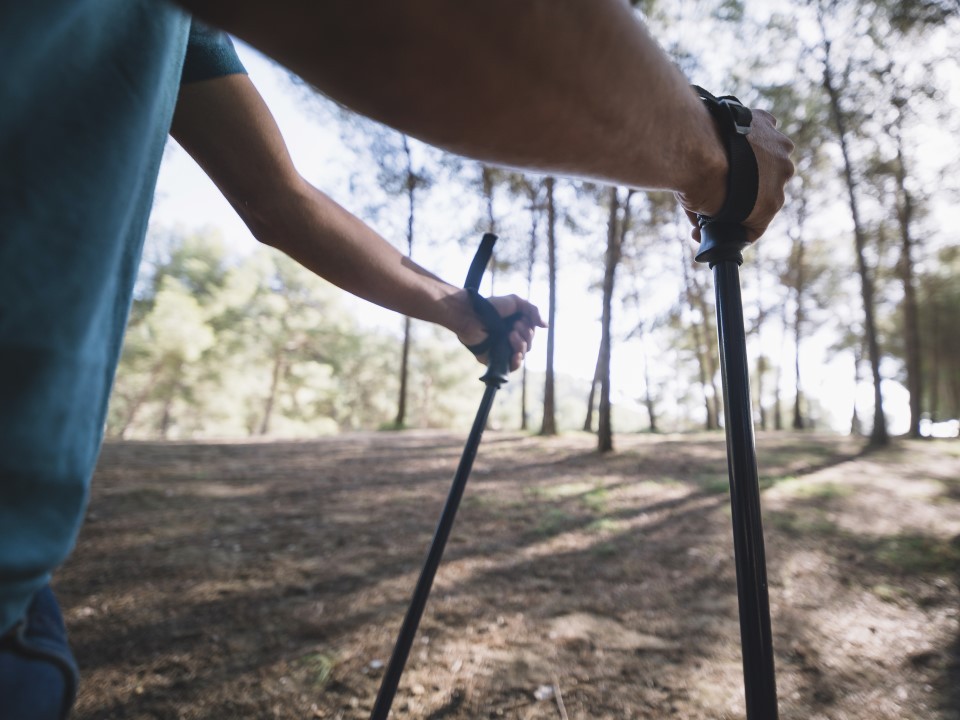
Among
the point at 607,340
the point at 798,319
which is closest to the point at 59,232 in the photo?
the point at 607,340

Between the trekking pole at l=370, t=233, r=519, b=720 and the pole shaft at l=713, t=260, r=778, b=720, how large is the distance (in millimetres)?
717

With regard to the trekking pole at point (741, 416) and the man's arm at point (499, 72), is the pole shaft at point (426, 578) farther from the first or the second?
the man's arm at point (499, 72)

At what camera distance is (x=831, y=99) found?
9.73 m

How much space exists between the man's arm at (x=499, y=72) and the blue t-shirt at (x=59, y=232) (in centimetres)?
14

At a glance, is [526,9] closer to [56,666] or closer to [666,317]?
[56,666]

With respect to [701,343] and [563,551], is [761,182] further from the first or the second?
[701,343]

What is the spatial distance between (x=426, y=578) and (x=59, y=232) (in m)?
1.32

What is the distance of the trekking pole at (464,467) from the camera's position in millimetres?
1416

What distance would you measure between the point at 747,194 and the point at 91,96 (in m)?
0.84

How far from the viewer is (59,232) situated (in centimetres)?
41

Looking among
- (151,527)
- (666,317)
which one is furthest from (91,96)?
(666,317)

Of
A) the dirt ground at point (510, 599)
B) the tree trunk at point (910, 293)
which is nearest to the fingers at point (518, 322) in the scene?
the dirt ground at point (510, 599)

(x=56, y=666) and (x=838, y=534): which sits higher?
(x=56, y=666)

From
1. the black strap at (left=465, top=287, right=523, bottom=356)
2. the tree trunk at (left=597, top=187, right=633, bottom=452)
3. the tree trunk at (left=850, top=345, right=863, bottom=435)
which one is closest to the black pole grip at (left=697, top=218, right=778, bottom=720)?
the black strap at (left=465, top=287, right=523, bottom=356)
